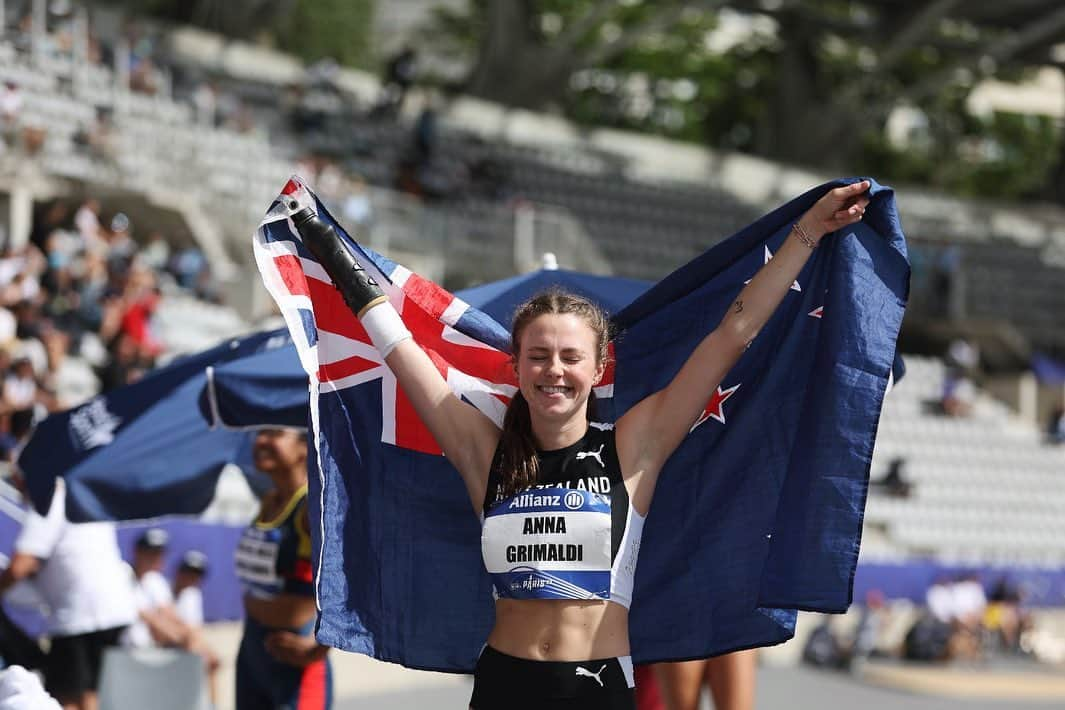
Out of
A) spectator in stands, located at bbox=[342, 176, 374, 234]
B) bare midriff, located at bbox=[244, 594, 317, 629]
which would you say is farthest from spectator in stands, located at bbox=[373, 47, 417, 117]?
bare midriff, located at bbox=[244, 594, 317, 629]

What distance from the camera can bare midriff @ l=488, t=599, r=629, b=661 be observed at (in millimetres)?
4258

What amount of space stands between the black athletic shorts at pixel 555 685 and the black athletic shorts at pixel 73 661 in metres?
4.38

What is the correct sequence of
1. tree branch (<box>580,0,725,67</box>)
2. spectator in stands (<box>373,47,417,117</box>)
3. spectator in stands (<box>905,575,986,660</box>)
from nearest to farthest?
spectator in stands (<box>905,575,986,660</box>) < spectator in stands (<box>373,47,417,117</box>) < tree branch (<box>580,0,725,67</box>)

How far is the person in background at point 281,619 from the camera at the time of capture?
6742mm

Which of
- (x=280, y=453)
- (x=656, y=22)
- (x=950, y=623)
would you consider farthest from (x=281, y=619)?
(x=656, y=22)

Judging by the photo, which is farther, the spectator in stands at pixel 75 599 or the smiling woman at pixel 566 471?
the spectator in stands at pixel 75 599

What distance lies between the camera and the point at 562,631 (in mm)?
4270

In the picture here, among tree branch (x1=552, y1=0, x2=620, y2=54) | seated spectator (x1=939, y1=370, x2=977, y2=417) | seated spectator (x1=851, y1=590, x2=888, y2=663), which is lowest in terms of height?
seated spectator (x1=851, y1=590, x2=888, y2=663)

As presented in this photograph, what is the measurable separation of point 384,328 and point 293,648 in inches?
99.1

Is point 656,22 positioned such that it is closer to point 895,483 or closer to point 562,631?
point 895,483

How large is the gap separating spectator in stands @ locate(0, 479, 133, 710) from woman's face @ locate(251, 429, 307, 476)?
1451 millimetres

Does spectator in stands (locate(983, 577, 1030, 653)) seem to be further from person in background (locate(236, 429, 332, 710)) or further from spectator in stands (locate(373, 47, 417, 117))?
person in background (locate(236, 429, 332, 710))

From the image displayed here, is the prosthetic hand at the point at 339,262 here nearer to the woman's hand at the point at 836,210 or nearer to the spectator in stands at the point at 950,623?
the woman's hand at the point at 836,210

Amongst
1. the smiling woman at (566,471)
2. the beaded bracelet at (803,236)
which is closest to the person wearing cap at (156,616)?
the smiling woman at (566,471)
